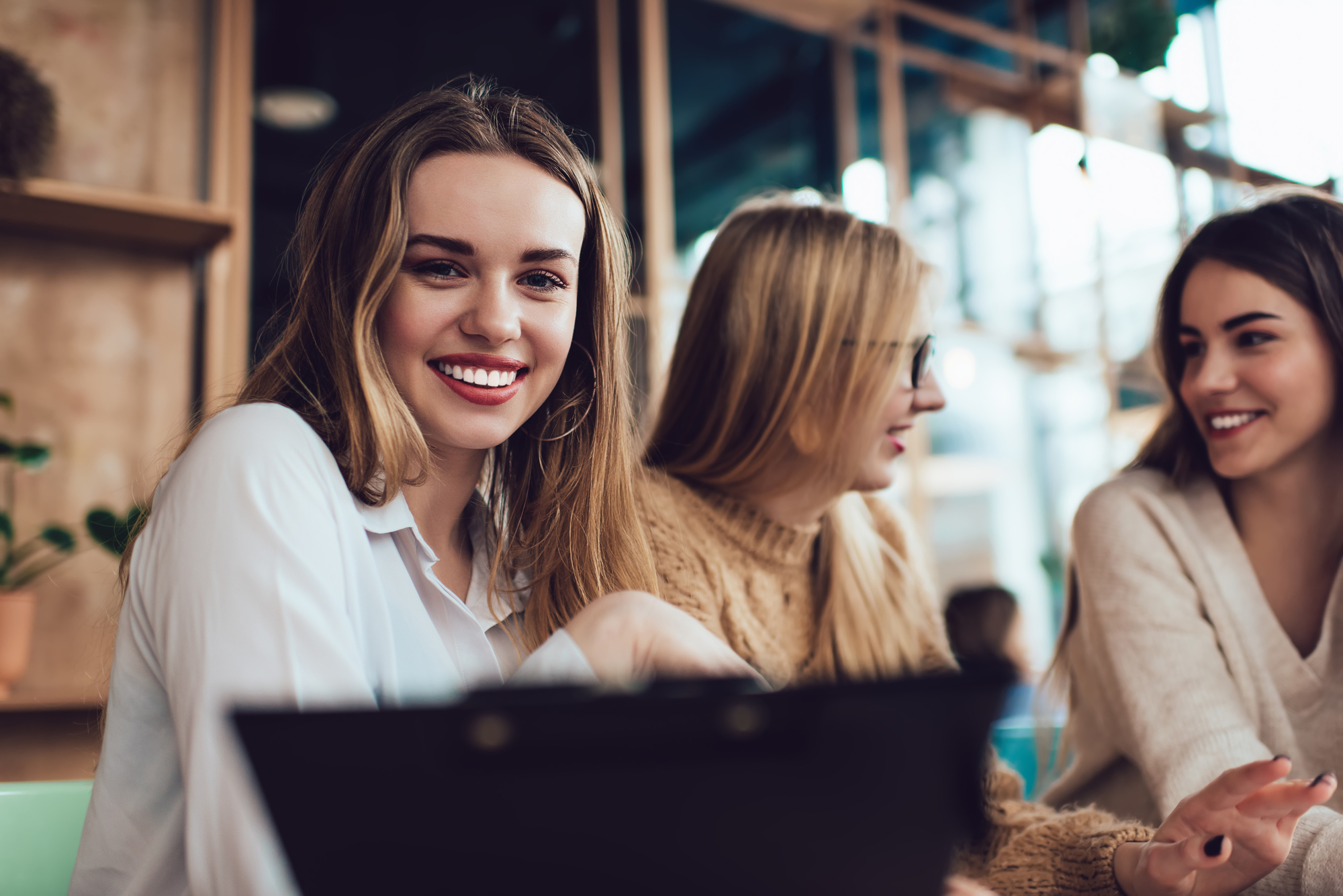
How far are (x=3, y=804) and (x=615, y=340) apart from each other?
83 centimetres

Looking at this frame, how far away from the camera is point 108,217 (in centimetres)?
274

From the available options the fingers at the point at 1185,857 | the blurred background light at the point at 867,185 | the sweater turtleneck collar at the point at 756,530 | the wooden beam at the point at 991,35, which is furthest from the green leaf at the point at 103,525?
the wooden beam at the point at 991,35

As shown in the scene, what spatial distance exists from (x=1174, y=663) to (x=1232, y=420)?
0.40m

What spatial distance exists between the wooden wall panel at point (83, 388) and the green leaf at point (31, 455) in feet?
1.31

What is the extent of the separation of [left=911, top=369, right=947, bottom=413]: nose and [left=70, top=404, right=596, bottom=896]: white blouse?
3.12ft

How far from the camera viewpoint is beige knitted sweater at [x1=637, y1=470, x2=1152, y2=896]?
1.23m

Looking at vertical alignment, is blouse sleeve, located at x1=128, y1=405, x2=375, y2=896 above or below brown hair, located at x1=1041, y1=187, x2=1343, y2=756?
below

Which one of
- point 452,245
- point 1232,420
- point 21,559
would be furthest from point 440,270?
point 21,559

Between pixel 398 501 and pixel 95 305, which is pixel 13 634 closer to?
pixel 95 305

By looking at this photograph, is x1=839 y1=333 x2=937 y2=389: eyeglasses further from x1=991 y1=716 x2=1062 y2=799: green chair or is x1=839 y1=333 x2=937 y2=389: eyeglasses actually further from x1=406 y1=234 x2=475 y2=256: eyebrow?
x1=406 y1=234 x2=475 y2=256: eyebrow

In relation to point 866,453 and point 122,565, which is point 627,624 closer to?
point 122,565

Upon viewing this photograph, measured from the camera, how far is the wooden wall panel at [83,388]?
2746 mm

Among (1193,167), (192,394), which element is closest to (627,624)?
(192,394)

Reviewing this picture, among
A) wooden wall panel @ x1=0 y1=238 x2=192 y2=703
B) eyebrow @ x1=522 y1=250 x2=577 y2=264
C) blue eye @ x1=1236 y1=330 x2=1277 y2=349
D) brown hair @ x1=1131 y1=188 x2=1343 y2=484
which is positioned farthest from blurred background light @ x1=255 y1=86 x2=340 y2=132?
blue eye @ x1=1236 y1=330 x2=1277 y2=349
